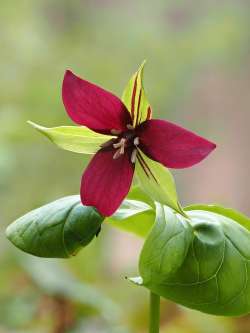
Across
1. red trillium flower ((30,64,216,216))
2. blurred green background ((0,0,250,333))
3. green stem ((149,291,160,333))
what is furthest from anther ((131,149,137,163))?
blurred green background ((0,0,250,333))

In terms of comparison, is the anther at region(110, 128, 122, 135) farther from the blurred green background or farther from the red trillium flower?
the blurred green background

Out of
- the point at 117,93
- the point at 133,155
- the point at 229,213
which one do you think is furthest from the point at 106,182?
the point at 117,93

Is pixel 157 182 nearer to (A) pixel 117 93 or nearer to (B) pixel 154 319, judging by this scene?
(B) pixel 154 319

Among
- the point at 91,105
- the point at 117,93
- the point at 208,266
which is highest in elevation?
the point at 91,105

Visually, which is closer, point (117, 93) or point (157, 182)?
point (157, 182)

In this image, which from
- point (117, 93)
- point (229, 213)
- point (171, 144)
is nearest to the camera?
point (171, 144)

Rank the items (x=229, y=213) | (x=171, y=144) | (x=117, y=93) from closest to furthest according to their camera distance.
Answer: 1. (x=171, y=144)
2. (x=229, y=213)
3. (x=117, y=93)
